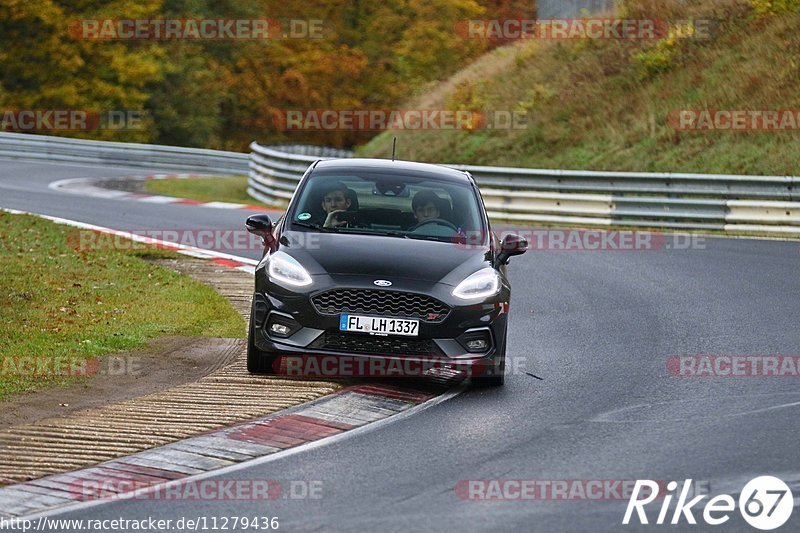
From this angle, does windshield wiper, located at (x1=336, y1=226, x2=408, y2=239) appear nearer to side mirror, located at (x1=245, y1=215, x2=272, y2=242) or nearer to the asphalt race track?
side mirror, located at (x1=245, y1=215, x2=272, y2=242)

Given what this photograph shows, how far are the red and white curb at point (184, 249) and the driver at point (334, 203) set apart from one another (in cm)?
542

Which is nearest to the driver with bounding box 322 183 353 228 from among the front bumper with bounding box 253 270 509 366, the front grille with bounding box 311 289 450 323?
the front bumper with bounding box 253 270 509 366

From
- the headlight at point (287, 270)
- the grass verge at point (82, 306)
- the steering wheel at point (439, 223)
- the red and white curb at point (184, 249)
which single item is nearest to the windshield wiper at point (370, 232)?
the steering wheel at point (439, 223)

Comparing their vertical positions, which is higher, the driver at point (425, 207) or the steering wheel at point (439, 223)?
the driver at point (425, 207)

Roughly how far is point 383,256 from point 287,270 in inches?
29.8

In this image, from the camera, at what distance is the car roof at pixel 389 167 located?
38.8 feet

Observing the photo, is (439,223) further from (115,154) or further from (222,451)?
(115,154)

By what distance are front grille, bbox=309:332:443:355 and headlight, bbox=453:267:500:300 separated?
472mm

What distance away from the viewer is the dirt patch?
365 inches

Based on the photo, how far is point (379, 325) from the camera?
9.86 m

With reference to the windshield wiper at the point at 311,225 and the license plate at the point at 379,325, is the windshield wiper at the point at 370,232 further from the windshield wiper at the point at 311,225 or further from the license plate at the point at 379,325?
A: the license plate at the point at 379,325

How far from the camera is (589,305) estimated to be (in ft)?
48.1

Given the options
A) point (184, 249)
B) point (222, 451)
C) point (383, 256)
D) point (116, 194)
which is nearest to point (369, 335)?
point (383, 256)

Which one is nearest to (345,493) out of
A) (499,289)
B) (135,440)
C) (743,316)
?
(135,440)
